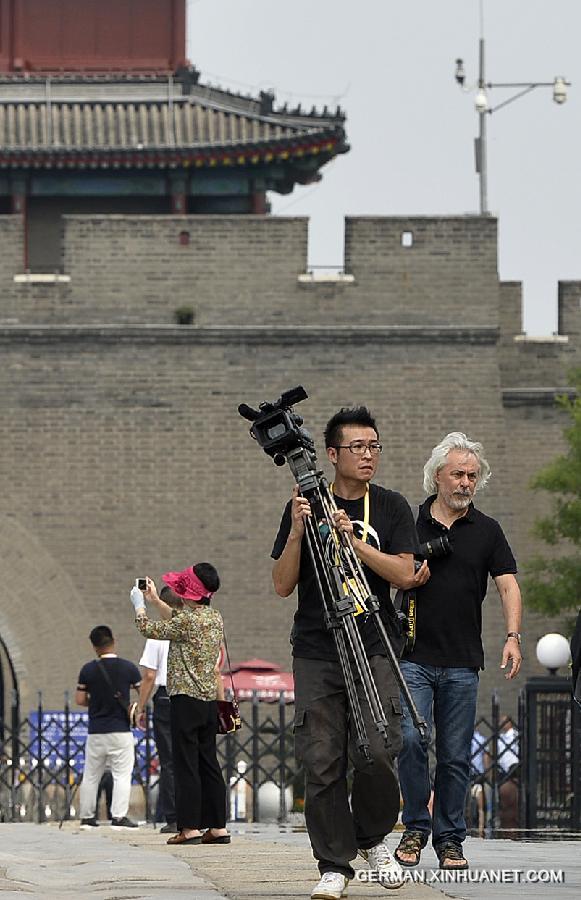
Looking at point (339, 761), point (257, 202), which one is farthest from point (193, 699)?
→ point (257, 202)

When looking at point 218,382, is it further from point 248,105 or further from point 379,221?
point 248,105

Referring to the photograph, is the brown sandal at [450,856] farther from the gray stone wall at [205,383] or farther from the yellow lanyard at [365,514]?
the gray stone wall at [205,383]

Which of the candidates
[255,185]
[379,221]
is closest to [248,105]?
[255,185]

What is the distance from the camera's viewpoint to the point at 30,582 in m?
23.7

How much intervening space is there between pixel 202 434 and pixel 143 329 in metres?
1.32

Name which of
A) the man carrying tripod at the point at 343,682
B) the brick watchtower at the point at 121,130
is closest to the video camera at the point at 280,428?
the man carrying tripod at the point at 343,682

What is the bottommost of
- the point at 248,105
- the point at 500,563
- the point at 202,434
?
the point at 500,563

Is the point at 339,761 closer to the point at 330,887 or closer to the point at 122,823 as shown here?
the point at 330,887

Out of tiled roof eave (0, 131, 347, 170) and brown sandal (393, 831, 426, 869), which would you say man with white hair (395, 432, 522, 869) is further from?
tiled roof eave (0, 131, 347, 170)

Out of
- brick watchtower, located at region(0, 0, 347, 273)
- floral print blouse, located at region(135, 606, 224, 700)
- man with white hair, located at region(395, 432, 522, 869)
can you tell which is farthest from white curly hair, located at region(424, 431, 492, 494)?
brick watchtower, located at region(0, 0, 347, 273)

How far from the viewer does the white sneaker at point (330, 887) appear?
22.2ft

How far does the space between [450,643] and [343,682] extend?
1.06 m

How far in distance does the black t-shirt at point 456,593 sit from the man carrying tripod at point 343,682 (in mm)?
772

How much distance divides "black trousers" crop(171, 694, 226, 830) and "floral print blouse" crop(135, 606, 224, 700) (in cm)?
6
